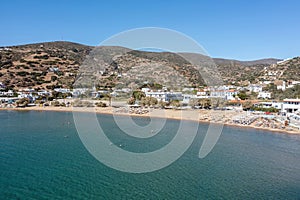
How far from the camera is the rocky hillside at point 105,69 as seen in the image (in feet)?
188

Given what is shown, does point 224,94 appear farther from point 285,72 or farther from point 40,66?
point 40,66

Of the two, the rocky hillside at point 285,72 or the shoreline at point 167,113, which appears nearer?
the shoreline at point 167,113

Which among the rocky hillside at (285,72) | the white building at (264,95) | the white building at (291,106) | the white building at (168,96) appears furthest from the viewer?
the rocky hillside at (285,72)

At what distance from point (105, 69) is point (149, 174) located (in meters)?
51.1

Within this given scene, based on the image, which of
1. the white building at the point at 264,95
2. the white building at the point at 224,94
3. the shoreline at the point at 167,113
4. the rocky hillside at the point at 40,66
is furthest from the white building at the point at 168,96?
the rocky hillside at the point at 40,66

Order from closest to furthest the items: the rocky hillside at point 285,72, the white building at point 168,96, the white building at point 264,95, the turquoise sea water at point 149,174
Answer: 1. the turquoise sea water at point 149,174
2. the white building at point 168,96
3. the white building at point 264,95
4. the rocky hillside at point 285,72

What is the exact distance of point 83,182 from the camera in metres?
11.6

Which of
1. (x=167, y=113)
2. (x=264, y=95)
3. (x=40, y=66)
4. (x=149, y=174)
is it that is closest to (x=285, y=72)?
(x=264, y=95)

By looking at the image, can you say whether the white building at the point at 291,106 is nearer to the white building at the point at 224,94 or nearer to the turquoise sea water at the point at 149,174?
the white building at the point at 224,94

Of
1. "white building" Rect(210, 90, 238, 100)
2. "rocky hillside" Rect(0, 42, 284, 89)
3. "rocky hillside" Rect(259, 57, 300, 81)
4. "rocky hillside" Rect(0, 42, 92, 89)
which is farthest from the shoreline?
"rocky hillside" Rect(259, 57, 300, 81)

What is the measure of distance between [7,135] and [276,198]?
1926 cm

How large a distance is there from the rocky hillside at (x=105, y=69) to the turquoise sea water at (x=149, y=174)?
36831mm

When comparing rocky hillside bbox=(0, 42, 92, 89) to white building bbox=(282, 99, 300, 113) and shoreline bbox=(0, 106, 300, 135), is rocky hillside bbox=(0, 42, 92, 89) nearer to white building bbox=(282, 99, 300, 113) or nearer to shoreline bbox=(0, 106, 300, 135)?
shoreline bbox=(0, 106, 300, 135)

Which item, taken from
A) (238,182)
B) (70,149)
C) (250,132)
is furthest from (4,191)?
(250,132)
